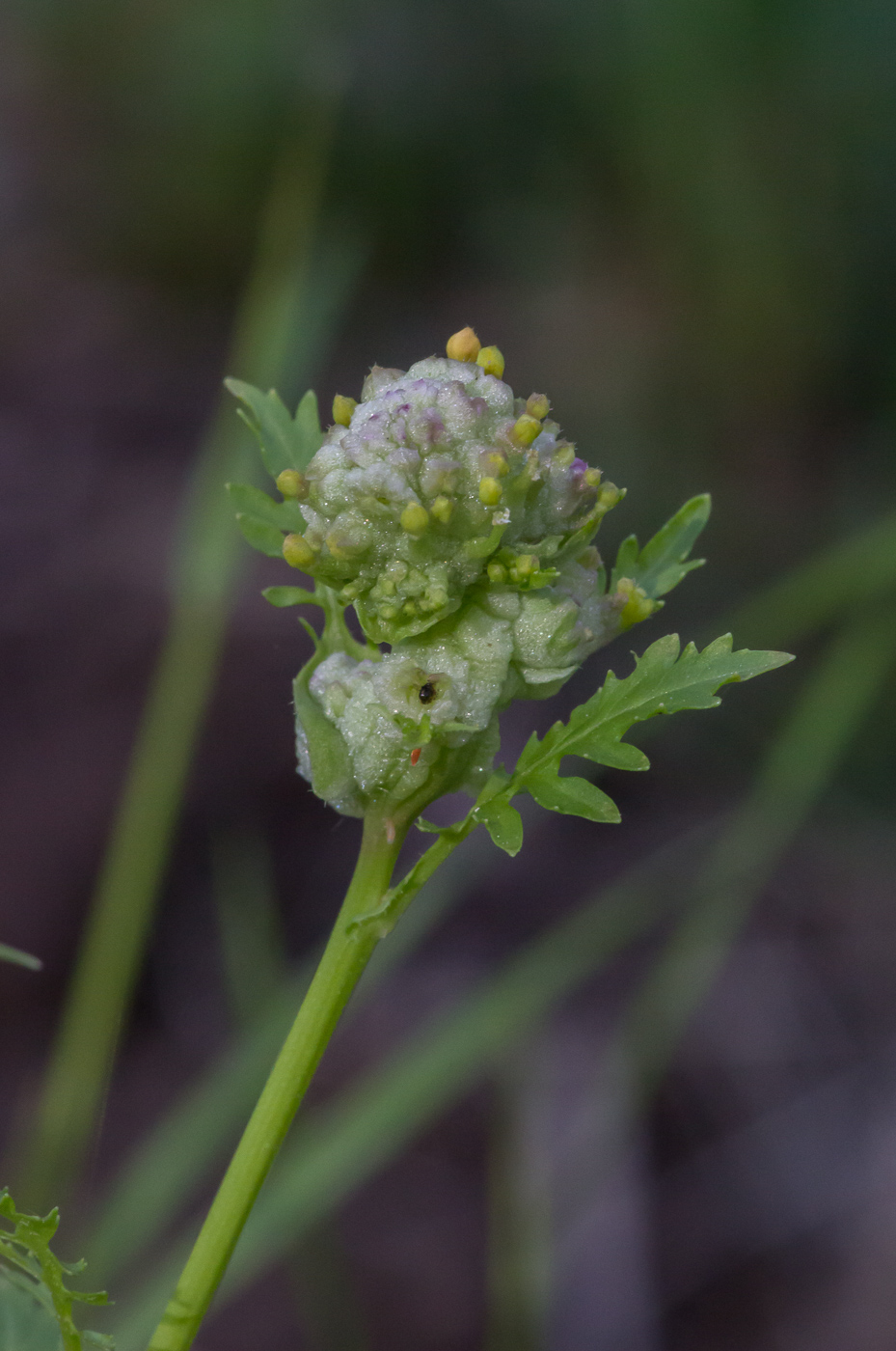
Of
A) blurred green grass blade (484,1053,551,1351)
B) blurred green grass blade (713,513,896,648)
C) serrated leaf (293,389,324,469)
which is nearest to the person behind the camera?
serrated leaf (293,389,324,469)

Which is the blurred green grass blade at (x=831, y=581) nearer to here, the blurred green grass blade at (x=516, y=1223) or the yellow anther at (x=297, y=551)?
the yellow anther at (x=297, y=551)

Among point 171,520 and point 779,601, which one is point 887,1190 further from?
point 171,520

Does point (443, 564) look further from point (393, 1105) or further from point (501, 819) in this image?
point (393, 1105)

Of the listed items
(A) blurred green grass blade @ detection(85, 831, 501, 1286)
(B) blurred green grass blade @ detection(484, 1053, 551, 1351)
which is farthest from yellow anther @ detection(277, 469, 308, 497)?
(B) blurred green grass blade @ detection(484, 1053, 551, 1351)

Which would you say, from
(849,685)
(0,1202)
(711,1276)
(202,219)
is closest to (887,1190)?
(711,1276)

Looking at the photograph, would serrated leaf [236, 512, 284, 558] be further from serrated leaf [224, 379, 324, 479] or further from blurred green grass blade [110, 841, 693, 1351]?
blurred green grass blade [110, 841, 693, 1351]

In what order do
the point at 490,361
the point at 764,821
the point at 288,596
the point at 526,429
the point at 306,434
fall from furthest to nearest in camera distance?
1. the point at 764,821
2. the point at 306,434
3. the point at 288,596
4. the point at 490,361
5. the point at 526,429

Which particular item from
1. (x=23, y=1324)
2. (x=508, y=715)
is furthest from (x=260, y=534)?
(x=508, y=715)
